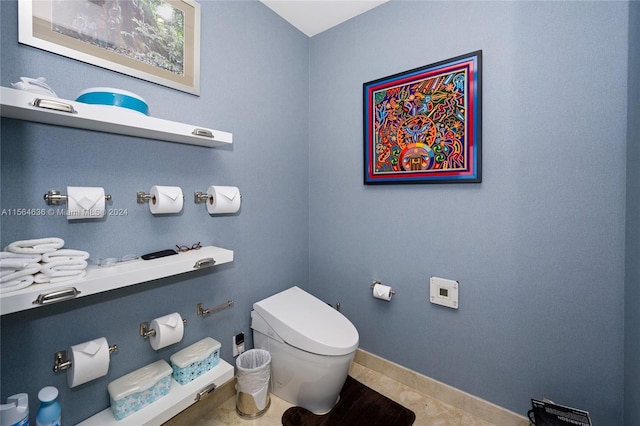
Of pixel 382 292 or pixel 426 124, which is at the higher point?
pixel 426 124

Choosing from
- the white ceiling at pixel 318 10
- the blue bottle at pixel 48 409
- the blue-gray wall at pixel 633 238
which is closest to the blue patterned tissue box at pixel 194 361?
the blue bottle at pixel 48 409

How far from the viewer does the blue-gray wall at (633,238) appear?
0.97m

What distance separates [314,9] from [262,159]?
3.29 feet

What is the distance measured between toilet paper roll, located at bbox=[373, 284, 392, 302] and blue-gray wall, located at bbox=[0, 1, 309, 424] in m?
0.58

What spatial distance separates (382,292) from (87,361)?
138 cm

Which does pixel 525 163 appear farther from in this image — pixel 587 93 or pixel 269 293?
pixel 269 293

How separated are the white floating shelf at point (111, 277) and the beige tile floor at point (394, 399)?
2.48 feet

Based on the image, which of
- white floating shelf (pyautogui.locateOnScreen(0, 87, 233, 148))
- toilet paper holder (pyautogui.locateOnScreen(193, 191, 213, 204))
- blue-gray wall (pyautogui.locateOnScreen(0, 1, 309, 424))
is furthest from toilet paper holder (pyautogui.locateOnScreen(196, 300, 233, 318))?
white floating shelf (pyautogui.locateOnScreen(0, 87, 233, 148))

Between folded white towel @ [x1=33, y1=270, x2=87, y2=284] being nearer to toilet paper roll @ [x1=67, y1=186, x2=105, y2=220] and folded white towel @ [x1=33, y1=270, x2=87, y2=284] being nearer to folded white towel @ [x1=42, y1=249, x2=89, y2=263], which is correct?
folded white towel @ [x1=42, y1=249, x2=89, y2=263]

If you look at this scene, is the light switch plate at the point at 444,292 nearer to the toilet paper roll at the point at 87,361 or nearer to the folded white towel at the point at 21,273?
the toilet paper roll at the point at 87,361

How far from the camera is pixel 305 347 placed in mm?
1293

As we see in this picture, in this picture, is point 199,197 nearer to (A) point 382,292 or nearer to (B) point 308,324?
(B) point 308,324

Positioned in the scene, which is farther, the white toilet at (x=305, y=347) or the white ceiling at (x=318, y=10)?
the white ceiling at (x=318, y=10)

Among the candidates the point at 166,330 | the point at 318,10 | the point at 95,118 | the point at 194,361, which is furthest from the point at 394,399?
the point at 318,10
